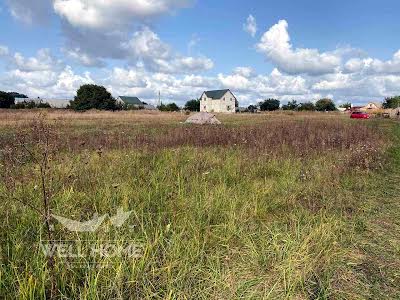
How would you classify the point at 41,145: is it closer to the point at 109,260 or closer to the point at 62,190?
A: the point at 109,260

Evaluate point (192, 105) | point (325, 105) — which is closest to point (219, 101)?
point (192, 105)

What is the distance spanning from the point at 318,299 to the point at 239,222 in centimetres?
148

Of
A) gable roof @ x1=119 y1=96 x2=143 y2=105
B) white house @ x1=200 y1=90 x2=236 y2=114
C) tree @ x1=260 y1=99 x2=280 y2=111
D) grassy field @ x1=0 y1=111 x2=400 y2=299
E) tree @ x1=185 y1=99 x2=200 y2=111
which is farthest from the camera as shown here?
gable roof @ x1=119 y1=96 x2=143 y2=105

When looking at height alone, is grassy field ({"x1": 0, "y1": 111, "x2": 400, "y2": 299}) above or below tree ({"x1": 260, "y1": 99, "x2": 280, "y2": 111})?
below

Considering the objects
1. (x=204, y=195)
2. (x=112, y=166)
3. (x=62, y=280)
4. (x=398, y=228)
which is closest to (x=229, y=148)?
(x=112, y=166)

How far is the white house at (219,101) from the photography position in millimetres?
97438

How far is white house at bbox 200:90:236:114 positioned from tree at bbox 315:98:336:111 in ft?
72.7

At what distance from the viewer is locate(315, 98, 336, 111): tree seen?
92.1 meters

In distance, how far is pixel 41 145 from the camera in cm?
323

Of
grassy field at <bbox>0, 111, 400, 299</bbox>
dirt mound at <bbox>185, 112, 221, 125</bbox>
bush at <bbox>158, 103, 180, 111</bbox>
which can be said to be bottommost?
grassy field at <bbox>0, 111, 400, 299</bbox>

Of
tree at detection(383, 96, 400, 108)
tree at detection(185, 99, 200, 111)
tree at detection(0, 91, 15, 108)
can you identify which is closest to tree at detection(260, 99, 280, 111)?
tree at detection(185, 99, 200, 111)

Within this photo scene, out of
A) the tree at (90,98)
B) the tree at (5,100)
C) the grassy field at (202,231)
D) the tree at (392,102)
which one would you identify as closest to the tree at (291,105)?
the tree at (392,102)

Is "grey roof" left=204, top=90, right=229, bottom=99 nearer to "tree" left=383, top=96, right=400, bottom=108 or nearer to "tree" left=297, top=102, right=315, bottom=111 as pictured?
"tree" left=297, top=102, right=315, bottom=111

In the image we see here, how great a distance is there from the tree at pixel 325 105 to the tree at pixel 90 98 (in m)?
53.3
